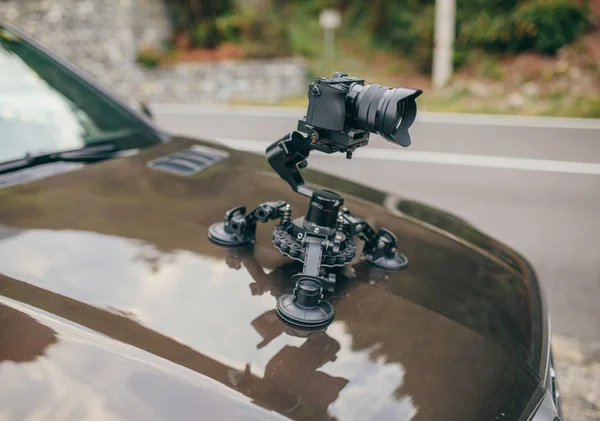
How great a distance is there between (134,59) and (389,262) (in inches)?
608

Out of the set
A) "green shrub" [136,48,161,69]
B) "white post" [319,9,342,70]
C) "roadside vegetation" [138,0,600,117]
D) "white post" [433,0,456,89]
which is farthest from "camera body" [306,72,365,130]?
"green shrub" [136,48,161,69]

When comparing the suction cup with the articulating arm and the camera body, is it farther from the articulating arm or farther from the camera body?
the camera body

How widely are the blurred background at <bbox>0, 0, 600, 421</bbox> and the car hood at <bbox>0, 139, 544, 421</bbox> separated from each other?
3.14m

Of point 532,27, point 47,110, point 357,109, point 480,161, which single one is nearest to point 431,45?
point 532,27

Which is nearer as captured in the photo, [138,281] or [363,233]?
[138,281]

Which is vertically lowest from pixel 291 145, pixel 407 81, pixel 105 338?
pixel 407 81

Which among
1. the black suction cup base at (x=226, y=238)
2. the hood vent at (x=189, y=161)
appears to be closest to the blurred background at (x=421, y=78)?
the hood vent at (x=189, y=161)

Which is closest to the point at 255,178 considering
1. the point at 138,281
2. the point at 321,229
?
the point at 321,229

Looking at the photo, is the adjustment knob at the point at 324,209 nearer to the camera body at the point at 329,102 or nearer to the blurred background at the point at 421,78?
the camera body at the point at 329,102

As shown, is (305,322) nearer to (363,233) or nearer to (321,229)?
(321,229)

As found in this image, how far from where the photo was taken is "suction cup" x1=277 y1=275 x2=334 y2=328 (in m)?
1.27

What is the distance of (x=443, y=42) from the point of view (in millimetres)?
14547

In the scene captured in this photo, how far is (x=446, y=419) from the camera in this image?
1111 mm

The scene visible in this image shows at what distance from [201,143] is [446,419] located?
177 centimetres
